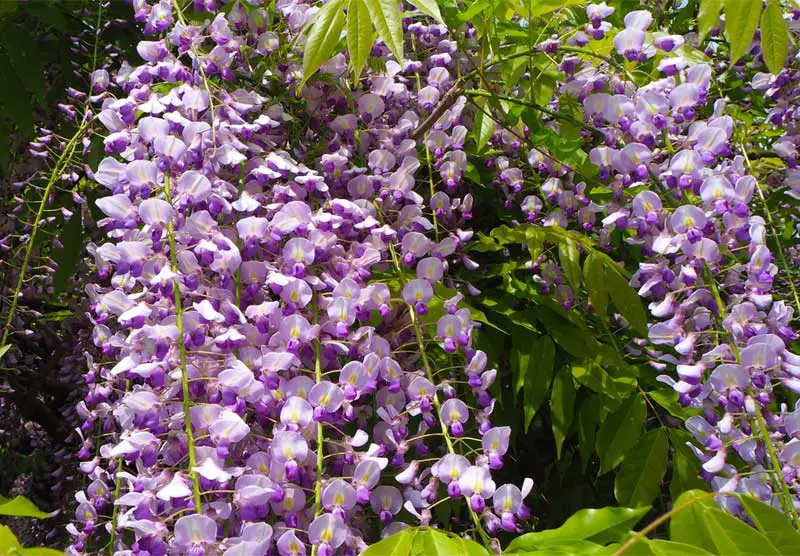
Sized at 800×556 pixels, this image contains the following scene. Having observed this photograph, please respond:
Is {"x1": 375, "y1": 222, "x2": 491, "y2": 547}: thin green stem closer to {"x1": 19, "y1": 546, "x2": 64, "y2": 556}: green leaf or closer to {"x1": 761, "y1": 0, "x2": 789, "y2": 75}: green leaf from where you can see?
{"x1": 19, "y1": 546, "x2": 64, "y2": 556}: green leaf

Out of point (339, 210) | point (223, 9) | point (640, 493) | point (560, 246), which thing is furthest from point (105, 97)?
point (640, 493)

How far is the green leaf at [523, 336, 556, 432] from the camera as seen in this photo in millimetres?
1987

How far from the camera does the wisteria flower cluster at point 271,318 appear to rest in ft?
4.77

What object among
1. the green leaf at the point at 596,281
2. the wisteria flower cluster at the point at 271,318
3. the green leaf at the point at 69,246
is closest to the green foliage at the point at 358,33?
the wisteria flower cluster at the point at 271,318

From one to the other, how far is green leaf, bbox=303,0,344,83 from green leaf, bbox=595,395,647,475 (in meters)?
1.10

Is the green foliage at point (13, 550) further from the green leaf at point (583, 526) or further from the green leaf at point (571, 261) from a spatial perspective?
the green leaf at point (571, 261)

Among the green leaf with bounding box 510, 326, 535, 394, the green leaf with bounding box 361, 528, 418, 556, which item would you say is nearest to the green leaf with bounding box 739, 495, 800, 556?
the green leaf with bounding box 361, 528, 418, 556

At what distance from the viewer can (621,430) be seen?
6.24ft

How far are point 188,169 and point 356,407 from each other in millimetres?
661

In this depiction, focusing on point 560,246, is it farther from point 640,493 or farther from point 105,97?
point 105,97

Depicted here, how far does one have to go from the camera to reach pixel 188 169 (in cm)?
172

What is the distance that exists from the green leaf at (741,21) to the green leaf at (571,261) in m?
0.58

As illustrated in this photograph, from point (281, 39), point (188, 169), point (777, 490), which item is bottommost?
point (777, 490)

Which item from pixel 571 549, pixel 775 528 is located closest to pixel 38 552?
pixel 571 549
